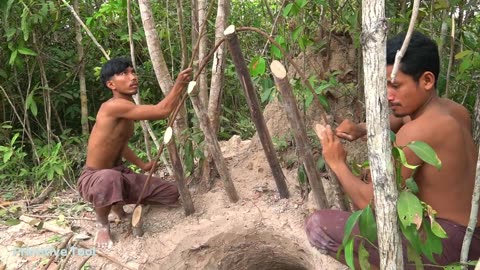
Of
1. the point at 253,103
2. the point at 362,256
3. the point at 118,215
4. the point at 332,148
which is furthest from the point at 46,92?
the point at 362,256

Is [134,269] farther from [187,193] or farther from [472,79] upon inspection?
[472,79]

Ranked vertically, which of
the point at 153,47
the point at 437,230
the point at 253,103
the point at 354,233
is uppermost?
the point at 153,47

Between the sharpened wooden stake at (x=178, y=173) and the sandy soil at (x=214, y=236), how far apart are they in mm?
84

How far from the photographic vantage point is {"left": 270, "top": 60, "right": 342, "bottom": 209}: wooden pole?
2307 mm

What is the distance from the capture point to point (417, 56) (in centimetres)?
178

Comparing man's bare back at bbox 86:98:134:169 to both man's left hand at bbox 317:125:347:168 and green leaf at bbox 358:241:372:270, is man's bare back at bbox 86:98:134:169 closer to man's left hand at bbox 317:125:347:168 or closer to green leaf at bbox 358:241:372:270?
man's left hand at bbox 317:125:347:168

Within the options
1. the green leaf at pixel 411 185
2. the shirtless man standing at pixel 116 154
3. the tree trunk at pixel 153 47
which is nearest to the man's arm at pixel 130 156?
the shirtless man standing at pixel 116 154

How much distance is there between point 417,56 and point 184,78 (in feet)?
4.22

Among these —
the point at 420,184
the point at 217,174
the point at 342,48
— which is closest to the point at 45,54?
the point at 217,174

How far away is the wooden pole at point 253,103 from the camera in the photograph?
7.74 ft

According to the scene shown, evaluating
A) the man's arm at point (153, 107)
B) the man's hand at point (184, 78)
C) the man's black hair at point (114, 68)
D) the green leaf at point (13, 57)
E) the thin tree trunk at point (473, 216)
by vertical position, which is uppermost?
the green leaf at point (13, 57)

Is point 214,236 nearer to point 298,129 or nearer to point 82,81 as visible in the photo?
point 298,129

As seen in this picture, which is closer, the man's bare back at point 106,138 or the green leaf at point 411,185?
the green leaf at point 411,185

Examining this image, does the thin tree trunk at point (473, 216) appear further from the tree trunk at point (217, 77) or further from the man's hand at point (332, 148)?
the tree trunk at point (217, 77)
